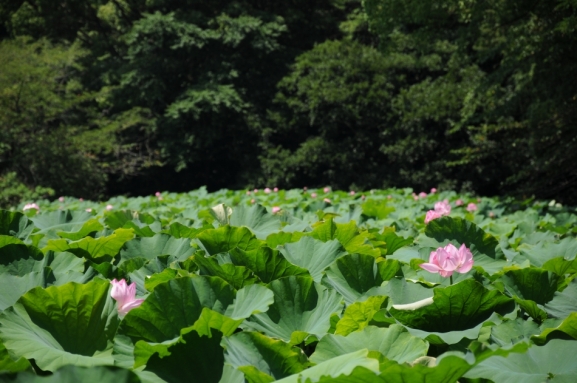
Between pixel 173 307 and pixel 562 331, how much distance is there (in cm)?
56

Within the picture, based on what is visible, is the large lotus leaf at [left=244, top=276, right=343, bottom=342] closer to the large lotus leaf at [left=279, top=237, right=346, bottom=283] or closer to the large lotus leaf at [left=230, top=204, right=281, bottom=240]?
the large lotus leaf at [left=279, top=237, right=346, bottom=283]

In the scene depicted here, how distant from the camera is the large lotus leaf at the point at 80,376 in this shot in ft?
1.99

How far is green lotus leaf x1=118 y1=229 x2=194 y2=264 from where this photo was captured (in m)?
1.54

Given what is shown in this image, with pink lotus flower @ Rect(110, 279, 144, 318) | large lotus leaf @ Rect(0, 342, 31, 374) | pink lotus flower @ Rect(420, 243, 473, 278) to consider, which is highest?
large lotus leaf @ Rect(0, 342, 31, 374)

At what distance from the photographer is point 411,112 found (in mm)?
14438

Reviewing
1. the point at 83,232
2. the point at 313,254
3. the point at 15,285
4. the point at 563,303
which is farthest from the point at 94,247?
the point at 563,303

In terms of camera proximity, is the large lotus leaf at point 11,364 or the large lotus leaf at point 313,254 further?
the large lotus leaf at point 313,254

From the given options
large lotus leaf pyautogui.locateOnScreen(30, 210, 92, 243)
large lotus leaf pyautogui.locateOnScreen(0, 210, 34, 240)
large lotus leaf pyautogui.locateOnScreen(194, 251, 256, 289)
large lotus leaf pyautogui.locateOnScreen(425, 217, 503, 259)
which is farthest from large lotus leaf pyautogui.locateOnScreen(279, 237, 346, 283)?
large lotus leaf pyautogui.locateOnScreen(30, 210, 92, 243)

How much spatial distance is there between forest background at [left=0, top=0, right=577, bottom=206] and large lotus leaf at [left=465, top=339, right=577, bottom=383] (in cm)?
975

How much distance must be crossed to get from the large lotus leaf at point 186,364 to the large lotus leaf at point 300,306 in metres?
0.23

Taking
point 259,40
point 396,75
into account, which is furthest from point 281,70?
point 396,75

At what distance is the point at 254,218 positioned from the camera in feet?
6.88

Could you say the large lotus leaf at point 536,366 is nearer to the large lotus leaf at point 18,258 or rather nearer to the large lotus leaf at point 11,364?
the large lotus leaf at point 11,364

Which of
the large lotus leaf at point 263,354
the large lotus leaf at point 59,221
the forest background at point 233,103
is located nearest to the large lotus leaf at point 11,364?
the large lotus leaf at point 263,354
